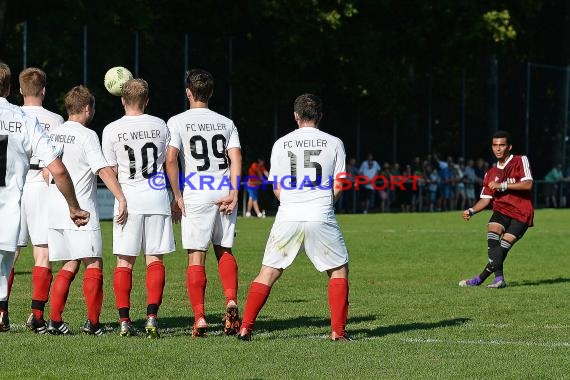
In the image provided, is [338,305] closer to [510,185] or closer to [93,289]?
[93,289]

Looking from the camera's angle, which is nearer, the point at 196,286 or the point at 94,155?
the point at 94,155

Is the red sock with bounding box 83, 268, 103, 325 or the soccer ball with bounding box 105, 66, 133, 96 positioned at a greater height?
the soccer ball with bounding box 105, 66, 133, 96

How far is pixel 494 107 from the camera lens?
4653 cm

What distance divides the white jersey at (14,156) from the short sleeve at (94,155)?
160 cm

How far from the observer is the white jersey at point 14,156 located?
8281 mm

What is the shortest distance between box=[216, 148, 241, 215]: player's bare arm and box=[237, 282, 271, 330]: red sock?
76 cm

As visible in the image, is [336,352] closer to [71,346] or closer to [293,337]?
[293,337]

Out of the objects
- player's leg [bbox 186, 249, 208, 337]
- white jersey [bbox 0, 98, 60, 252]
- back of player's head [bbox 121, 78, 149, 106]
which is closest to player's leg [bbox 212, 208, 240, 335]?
player's leg [bbox 186, 249, 208, 337]

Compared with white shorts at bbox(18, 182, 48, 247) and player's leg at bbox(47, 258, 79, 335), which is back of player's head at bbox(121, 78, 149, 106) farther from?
player's leg at bbox(47, 258, 79, 335)

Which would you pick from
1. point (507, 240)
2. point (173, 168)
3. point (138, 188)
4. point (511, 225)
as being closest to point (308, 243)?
point (173, 168)

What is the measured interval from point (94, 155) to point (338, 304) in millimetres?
2156

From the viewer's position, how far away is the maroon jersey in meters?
15.8

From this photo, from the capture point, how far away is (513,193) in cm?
1591

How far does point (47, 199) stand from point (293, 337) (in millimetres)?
2212
